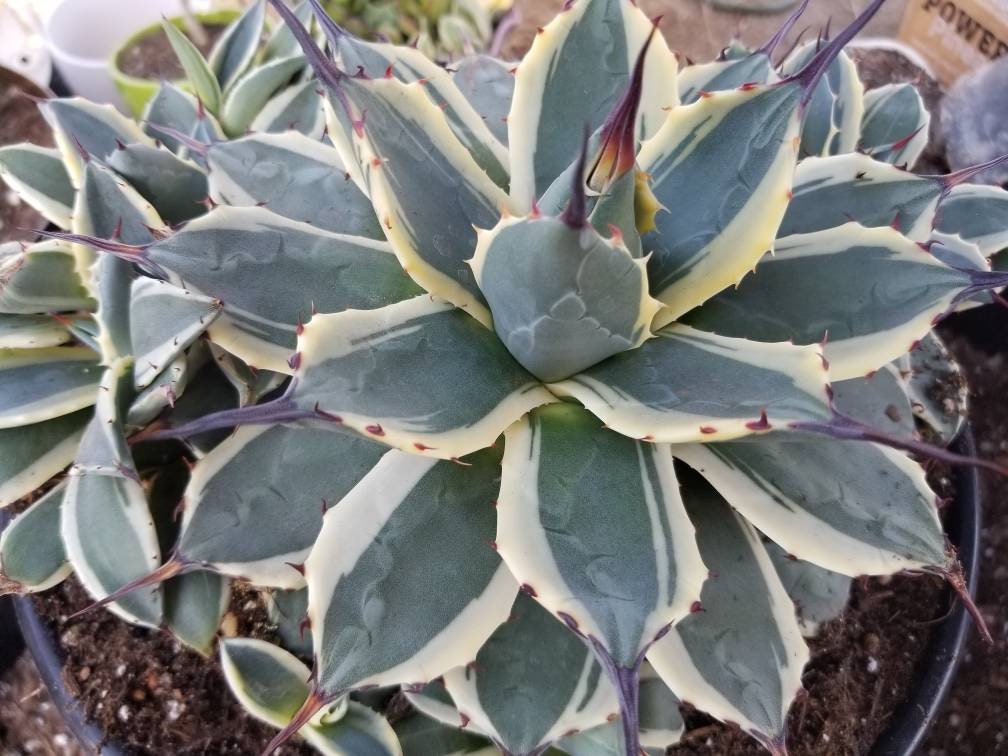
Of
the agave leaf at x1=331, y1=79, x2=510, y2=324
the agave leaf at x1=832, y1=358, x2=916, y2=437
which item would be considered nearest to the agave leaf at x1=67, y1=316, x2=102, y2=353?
the agave leaf at x1=331, y1=79, x2=510, y2=324

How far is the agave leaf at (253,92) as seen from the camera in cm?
97

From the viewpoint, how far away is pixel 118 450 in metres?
0.63

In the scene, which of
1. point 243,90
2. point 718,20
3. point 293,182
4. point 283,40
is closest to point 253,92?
point 243,90

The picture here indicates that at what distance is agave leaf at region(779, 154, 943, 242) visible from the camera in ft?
2.08

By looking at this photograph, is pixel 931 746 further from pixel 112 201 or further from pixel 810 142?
pixel 112 201

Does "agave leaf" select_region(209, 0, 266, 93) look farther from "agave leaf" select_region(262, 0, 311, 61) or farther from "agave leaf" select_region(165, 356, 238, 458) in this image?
"agave leaf" select_region(165, 356, 238, 458)

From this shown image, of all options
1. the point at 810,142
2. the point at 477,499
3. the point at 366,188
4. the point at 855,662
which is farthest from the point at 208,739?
the point at 810,142

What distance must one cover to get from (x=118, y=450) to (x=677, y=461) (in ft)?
1.50

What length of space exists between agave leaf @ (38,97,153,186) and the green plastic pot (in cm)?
53

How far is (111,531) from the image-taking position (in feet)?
2.23

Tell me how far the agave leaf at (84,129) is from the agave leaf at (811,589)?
81 centimetres

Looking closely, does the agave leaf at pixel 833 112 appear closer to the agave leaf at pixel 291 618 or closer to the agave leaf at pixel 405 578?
the agave leaf at pixel 405 578

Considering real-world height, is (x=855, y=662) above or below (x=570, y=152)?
below

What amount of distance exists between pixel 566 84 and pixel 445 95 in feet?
0.37
